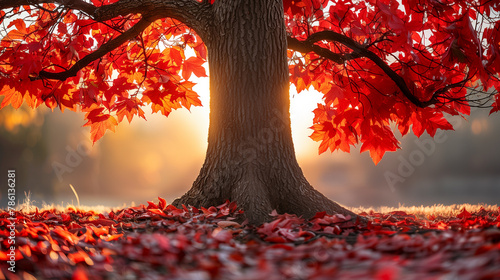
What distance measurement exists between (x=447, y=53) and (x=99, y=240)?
3.22 m

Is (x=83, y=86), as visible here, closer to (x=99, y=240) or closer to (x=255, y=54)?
(x=255, y=54)

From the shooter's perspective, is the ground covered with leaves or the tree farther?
the tree

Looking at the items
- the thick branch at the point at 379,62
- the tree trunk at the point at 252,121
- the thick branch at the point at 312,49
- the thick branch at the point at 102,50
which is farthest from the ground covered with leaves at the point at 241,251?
the thick branch at the point at 312,49

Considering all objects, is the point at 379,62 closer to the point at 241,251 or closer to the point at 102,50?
the point at 241,251

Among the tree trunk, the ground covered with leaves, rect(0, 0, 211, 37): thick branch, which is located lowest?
the ground covered with leaves

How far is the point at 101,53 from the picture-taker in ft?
13.3

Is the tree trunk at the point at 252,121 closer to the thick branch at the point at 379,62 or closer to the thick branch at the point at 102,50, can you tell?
the thick branch at the point at 379,62

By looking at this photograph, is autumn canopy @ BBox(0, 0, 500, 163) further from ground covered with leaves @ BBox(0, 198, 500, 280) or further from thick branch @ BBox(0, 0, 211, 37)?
ground covered with leaves @ BBox(0, 198, 500, 280)

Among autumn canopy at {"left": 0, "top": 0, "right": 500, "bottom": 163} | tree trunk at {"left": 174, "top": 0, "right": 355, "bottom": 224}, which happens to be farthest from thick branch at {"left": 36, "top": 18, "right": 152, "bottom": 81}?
tree trunk at {"left": 174, "top": 0, "right": 355, "bottom": 224}

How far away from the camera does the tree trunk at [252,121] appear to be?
322 centimetres

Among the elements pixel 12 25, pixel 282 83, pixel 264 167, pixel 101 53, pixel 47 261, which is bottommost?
pixel 47 261

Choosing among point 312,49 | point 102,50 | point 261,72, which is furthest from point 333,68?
point 102,50

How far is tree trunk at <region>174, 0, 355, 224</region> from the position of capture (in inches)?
127

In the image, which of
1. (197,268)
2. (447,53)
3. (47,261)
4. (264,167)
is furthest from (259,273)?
(447,53)
